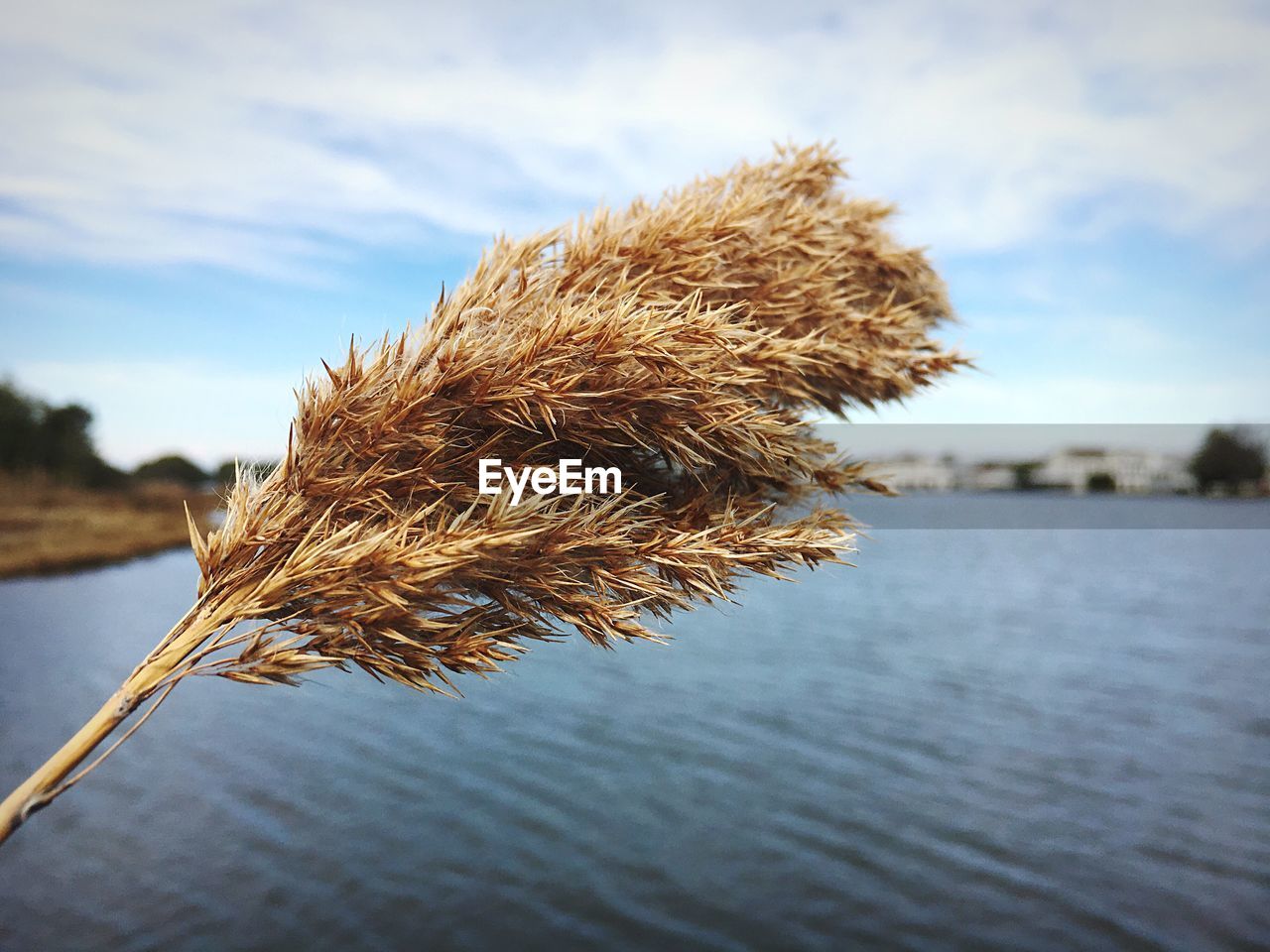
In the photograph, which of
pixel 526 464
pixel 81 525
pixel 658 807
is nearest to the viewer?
pixel 526 464

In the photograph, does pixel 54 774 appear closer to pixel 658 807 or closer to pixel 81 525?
pixel 658 807

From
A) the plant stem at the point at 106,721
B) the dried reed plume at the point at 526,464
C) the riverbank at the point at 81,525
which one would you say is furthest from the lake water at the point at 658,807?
the plant stem at the point at 106,721

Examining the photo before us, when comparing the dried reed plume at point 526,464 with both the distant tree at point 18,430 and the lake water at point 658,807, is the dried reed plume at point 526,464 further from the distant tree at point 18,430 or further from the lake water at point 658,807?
the distant tree at point 18,430

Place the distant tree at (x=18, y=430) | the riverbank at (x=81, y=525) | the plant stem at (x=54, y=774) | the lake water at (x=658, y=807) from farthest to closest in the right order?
1. the distant tree at (x=18, y=430)
2. the riverbank at (x=81, y=525)
3. the lake water at (x=658, y=807)
4. the plant stem at (x=54, y=774)

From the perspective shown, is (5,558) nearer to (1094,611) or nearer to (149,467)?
(149,467)

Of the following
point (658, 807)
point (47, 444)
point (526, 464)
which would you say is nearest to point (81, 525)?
point (47, 444)
